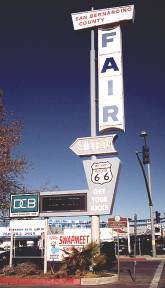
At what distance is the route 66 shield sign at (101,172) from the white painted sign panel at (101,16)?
705 cm

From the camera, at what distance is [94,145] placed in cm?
1756

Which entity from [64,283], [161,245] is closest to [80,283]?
[64,283]

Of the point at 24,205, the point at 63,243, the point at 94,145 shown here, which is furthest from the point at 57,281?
the point at 94,145

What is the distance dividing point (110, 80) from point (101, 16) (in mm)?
3702

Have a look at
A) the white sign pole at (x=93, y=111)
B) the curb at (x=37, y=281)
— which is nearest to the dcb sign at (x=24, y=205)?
the white sign pole at (x=93, y=111)

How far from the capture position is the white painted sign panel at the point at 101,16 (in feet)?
62.5

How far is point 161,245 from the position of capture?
4138 centimetres

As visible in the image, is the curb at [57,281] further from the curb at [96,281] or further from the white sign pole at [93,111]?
the white sign pole at [93,111]

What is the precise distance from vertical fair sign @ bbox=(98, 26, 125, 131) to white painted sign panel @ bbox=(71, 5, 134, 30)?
517 mm

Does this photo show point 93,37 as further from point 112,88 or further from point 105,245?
point 105,245

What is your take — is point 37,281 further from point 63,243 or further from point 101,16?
point 101,16

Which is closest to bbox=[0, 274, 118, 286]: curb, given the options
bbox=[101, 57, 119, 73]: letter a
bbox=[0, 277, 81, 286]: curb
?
bbox=[0, 277, 81, 286]: curb

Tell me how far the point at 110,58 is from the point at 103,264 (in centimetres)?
931

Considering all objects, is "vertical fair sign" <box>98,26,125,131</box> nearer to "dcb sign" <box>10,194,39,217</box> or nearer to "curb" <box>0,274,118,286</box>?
"dcb sign" <box>10,194,39,217</box>
